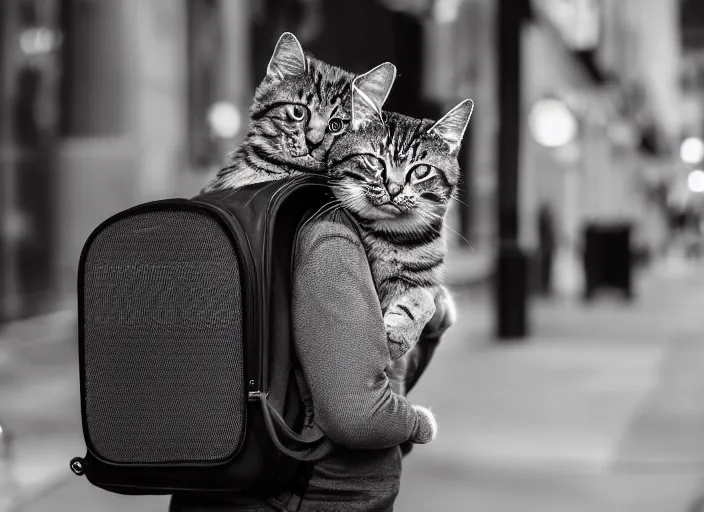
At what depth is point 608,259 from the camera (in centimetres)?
2062

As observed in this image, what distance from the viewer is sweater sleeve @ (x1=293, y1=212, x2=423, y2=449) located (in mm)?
2100

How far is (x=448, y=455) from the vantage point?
6750 millimetres

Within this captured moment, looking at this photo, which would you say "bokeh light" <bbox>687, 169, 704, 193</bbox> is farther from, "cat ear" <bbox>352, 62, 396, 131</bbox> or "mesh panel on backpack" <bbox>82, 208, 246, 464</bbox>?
"mesh panel on backpack" <bbox>82, 208, 246, 464</bbox>

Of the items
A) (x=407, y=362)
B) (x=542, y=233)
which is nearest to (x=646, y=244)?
(x=542, y=233)

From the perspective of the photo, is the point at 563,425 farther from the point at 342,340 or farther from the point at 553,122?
the point at 553,122

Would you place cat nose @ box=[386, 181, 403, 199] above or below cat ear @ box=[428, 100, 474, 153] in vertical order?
below

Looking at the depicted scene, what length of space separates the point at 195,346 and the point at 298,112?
620mm

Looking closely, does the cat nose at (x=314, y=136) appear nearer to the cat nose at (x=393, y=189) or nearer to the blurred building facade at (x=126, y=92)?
the cat nose at (x=393, y=189)

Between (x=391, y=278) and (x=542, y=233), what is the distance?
59.3 feet

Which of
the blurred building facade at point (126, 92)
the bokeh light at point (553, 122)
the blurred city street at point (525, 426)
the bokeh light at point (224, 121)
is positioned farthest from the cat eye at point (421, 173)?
the bokeh light at point (553, 122)

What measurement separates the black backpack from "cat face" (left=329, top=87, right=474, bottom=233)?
16 centimetres

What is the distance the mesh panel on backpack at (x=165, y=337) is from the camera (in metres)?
2.14

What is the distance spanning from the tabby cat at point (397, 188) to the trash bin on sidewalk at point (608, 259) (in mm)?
18395

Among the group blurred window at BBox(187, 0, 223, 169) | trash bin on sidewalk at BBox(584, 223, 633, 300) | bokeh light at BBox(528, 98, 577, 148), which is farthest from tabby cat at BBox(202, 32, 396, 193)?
trash bin on sidewalk at BBox(584, 223, 633, 300)
